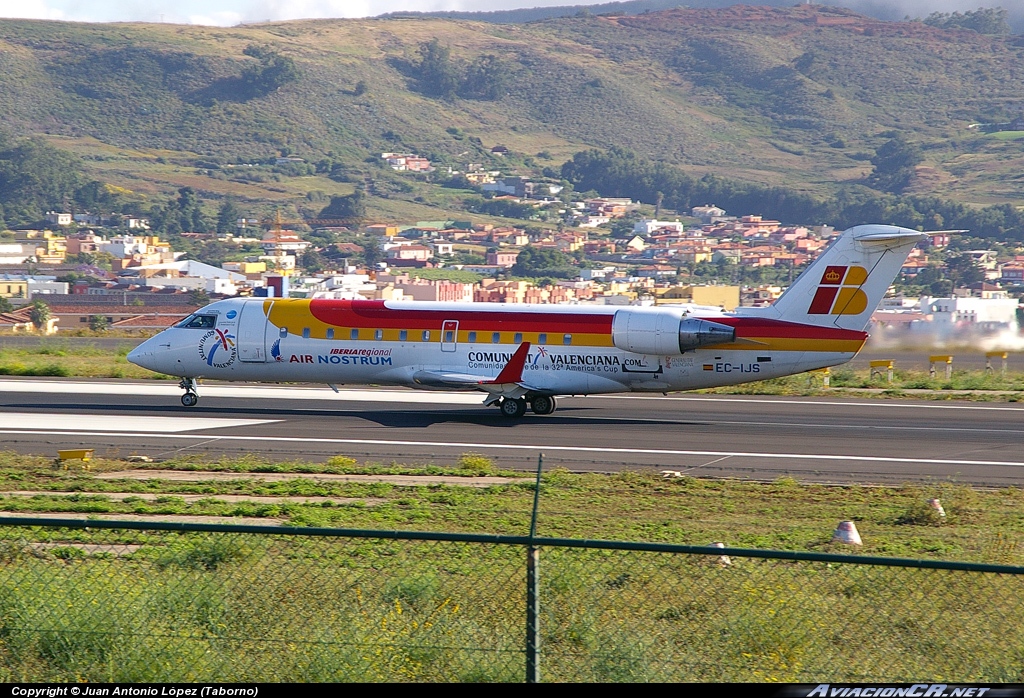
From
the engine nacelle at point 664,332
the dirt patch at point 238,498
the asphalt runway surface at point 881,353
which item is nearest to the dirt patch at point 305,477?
the dirt patch at point 238,498

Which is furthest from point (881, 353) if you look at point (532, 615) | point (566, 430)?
point (532, 615)

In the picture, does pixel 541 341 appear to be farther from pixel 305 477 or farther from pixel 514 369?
pixel 305 477

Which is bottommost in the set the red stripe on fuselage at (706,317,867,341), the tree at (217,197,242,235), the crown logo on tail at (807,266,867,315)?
the red stripe on fuselage at (706,317,867,341)

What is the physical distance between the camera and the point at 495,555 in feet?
45.0

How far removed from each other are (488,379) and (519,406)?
105 centimetres

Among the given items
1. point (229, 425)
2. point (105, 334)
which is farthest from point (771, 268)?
point (229, 425)

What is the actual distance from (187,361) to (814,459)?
16514 millimetres

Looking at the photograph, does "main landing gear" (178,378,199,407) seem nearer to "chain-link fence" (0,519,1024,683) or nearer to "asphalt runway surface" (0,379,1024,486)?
"asphalt runway surface" (0,379,1024,486)

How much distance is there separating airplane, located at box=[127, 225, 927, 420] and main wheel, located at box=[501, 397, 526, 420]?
0.02 metres

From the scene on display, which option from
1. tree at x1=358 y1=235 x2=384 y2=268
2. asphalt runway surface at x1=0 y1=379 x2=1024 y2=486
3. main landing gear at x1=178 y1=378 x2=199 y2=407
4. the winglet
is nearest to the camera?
asphalt runway surface at x1=0 y1=379 x2=1024 y2=486

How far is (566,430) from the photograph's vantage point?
2614cm

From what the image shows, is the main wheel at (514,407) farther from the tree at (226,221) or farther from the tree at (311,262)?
the tree at (226,221)

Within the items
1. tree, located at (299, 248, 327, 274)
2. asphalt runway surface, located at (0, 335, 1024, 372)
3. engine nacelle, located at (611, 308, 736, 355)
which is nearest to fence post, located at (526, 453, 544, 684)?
engine nacelle, located at (611, 308, 736, 355)

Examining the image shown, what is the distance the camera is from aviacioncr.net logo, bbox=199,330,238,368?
29.7m
